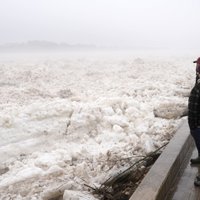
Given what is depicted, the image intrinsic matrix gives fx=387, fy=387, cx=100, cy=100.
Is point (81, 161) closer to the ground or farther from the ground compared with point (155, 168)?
closer to the ground

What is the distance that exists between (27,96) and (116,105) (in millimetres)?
2904

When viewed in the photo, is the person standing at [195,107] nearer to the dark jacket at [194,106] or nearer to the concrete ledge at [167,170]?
the dark jacket at [194,106]

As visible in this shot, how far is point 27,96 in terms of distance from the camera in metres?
10.5

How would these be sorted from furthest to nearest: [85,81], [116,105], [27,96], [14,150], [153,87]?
1. [85,81]
2. [153,87]
3. [27,96]
4. [116,105]
5. [14,150]

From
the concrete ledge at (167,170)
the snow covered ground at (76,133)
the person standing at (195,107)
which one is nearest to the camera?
the concrete ledge at (167,170)

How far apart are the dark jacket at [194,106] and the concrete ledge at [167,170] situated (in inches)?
21.7

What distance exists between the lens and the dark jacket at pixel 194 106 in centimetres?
446

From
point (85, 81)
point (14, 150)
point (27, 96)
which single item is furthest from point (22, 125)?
point (85, 81)

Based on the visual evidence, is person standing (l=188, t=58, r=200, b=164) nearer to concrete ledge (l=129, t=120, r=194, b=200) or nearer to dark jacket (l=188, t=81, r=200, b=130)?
dark jacket (l=188, t=81, r=200, b=130)

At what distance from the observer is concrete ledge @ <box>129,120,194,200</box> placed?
4.05 metres

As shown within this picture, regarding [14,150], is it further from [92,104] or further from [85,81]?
[85,81]

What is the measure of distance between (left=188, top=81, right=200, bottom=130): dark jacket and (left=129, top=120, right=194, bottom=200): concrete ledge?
0.55 meters

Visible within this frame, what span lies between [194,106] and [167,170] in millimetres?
816

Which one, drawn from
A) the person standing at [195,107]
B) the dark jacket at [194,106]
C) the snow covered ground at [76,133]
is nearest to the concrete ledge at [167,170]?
the person standing at [195,107]
